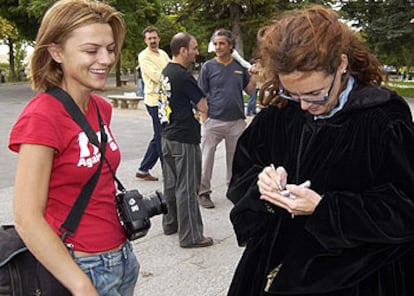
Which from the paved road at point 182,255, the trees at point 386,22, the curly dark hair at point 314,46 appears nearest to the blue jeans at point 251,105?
the paved road at point 182,255

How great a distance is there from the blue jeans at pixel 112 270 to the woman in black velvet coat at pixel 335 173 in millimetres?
506

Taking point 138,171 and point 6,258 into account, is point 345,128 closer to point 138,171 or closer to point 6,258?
point 6,258

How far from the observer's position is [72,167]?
5.00ft

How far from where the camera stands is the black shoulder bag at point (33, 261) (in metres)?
1.50

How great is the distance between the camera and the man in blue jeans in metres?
6.18

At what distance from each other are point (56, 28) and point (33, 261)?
2.43 ft

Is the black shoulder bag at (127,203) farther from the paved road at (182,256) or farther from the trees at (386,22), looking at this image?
the trees at (386,22)

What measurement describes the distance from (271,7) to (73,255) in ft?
87.1

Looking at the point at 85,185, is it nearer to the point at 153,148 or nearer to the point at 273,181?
the point at 273,181

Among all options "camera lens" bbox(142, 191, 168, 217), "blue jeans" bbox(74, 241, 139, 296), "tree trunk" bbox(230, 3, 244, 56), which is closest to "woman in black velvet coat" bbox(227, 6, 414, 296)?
"camera lens" bbox(142, 191, 168, 217)

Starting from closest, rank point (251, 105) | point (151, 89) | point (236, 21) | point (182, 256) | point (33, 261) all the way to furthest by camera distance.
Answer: point (33, 261) → point (182, 256) → point (151, 89) → point (251, 105) → point (236, 21)

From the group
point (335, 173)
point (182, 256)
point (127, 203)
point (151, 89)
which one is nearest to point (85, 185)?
point (127, 203)

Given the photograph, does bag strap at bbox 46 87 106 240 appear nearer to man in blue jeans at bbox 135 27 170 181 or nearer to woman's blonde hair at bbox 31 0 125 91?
woman's blonde hair at bbox 31 0 125 91

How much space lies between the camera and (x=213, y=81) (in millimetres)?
5715
